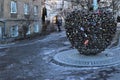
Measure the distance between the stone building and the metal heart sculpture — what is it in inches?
479

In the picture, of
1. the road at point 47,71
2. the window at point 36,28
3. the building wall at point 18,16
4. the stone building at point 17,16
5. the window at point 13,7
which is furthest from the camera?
the window at point 36,28

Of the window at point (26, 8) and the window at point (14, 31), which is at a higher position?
the window at point (26, 8)

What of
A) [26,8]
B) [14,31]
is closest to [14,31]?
[14,31]

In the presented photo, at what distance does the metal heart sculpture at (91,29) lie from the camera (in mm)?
12539

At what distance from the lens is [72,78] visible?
9953 millimetres

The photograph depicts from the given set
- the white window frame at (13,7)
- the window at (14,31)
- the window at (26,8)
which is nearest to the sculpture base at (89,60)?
the window at (14,31)

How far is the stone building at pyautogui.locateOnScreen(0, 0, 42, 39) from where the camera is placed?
966 inches

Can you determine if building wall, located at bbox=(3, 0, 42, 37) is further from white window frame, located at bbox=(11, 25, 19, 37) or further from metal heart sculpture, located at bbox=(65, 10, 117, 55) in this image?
metal heart sculpture, located at bbox=(65, 10, 117, 55)

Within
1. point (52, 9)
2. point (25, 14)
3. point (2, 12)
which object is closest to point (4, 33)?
point (2, 12)

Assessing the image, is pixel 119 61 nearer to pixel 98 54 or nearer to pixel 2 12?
pixel 98 54

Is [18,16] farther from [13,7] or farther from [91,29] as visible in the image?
[91,29]

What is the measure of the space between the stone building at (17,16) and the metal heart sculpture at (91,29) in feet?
39.9

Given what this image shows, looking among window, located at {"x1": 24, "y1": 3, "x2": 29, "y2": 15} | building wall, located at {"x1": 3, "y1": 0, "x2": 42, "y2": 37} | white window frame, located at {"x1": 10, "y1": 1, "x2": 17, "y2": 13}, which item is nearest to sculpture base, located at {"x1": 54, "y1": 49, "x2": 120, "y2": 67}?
building wall, located at {"x1": 3, "y1": 0, "x2": 42, "y2": 37}

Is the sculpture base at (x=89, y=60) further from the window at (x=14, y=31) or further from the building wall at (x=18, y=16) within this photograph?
the window at (x=14, y=31)
